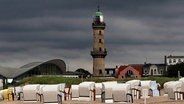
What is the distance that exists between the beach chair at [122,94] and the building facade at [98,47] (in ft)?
279

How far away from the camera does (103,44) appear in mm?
129500

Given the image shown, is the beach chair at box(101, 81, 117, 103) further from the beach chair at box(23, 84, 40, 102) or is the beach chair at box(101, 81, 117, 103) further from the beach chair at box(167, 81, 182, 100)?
the beach chair at box(23, 84, 40, 102)

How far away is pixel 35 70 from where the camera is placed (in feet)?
474

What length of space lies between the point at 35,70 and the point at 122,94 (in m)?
104

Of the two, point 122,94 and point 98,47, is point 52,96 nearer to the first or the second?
point 122,94

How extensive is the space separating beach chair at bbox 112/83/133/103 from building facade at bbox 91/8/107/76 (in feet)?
279

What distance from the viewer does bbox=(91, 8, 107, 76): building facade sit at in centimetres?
12781

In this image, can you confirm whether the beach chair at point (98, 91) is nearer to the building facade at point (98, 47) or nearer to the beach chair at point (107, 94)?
the beach chair at point (107, 94)

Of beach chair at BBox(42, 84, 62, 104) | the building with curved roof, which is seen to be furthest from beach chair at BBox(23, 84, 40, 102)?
the building with curved roof

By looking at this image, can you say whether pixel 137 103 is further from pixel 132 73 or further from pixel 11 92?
pixel 132 73

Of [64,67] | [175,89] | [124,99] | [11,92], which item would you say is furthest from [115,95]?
[64,67]

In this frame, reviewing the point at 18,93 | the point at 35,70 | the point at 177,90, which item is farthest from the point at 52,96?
the point at 35,70

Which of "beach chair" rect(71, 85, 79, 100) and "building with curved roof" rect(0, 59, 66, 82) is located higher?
"building with curved roof" rect(0, 59, 66, 82)

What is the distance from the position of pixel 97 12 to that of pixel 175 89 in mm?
91503
